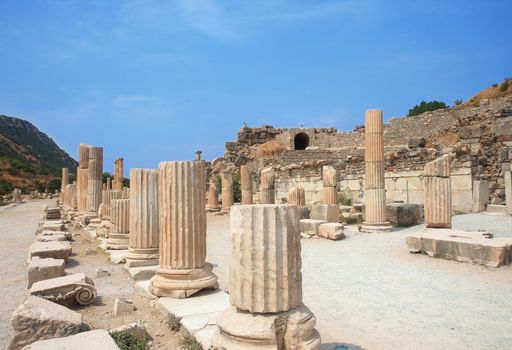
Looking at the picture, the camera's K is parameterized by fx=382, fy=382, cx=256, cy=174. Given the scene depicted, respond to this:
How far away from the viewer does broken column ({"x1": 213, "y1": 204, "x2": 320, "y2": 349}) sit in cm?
343

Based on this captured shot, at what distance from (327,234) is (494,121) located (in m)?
13.3

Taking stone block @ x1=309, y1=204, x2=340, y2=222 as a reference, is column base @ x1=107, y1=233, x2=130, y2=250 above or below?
below

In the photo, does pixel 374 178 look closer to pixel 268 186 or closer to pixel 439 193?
pixel 439 193

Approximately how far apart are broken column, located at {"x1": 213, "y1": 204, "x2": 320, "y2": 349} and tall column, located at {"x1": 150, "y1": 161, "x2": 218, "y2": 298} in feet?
6.83

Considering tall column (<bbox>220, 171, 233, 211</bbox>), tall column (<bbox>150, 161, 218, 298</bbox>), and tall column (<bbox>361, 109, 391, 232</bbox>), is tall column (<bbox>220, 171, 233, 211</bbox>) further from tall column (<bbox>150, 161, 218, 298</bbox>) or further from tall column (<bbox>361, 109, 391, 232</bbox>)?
tall column (<bbox>150, 161, 218, 298</bbox>)

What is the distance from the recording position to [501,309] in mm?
5145

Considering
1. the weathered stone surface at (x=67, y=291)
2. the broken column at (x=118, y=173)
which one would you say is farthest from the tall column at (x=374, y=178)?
the broken column at (x=118, y=173)

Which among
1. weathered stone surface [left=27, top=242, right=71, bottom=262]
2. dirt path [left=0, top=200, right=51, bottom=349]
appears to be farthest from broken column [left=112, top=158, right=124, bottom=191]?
weathered stone surface [left=27, top=242, right=71, bottom=262]

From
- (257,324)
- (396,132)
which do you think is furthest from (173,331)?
(396,132)

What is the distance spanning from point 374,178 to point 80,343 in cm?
1093

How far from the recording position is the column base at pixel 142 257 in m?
7.62

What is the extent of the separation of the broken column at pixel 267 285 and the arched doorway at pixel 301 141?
3696cm

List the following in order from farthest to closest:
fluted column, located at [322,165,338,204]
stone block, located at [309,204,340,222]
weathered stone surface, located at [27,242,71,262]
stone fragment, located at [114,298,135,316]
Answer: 1. fluted column, located at [322,165,338,204]
2. stone block, located at [309,204,340,222]
3. weathered stone surface, located at [27,242,71,262]
4. stone fragment, located at [114,298,135,316]

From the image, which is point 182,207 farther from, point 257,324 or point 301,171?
point 301,171
